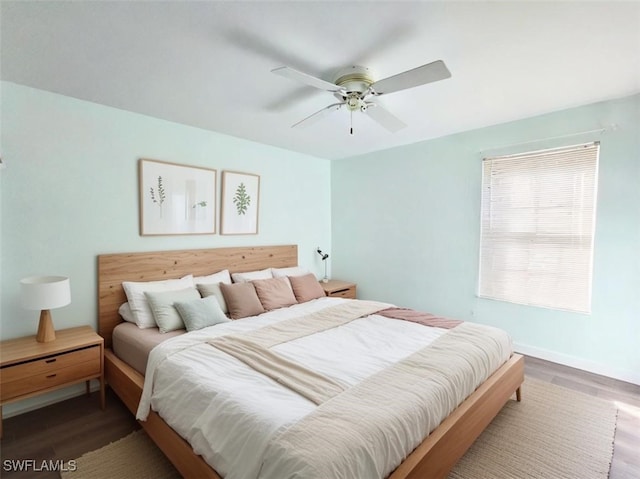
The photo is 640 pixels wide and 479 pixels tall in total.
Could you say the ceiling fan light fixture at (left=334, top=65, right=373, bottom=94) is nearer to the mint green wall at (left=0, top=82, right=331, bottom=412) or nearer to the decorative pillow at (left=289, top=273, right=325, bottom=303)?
the mint green wall at (left=0, top=82, right=331, bottom=412)

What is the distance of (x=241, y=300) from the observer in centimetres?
295

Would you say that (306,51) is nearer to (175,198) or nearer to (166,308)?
(175,198)

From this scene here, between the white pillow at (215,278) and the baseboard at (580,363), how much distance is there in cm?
326

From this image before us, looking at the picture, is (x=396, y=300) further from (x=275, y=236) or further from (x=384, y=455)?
(x=384, y=455)

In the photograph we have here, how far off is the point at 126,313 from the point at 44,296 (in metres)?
0.67

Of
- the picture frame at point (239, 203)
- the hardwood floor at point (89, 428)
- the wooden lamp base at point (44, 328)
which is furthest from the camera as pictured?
the picture frame at point (239, 203)

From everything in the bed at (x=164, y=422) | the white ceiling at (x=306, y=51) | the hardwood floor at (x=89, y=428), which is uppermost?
the white ceiling at (x=306, y=51)

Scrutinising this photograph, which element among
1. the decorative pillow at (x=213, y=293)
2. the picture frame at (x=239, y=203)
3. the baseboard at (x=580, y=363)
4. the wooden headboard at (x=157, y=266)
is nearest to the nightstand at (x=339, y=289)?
the wooden headboard at (x=157, y=266)

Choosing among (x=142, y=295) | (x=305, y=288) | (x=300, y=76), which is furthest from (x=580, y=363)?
(x=142, y=295)

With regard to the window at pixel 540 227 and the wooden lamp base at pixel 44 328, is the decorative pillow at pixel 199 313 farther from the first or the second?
the window at pixel 540 227

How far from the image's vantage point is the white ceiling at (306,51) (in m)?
1.57

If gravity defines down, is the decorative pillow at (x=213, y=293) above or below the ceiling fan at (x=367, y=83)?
below

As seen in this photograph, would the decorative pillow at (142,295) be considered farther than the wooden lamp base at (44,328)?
Yes

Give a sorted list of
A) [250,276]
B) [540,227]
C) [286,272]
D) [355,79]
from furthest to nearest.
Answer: [286,272]
[250,276]
[540,227]
[355,79]
